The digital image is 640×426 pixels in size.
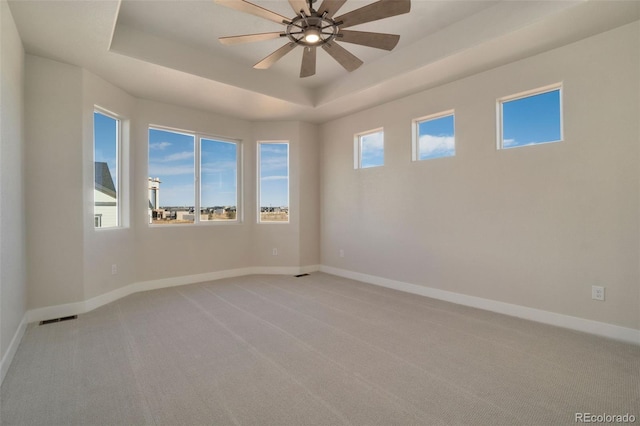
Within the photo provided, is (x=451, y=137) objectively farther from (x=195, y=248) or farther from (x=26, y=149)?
(x=26, y=149)

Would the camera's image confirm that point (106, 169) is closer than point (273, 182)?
Yes

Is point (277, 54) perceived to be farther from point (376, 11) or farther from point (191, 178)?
point (191, 178)

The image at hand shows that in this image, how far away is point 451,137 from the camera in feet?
13.1

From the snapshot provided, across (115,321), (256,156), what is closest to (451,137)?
(256,156)

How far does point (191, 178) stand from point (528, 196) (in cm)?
472

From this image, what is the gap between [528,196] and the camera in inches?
128

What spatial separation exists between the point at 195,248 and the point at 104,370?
2844 millimetres

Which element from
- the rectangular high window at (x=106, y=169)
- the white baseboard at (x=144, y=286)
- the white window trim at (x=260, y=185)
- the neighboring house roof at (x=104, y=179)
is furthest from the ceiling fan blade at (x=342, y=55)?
the white baseboard at (x=144, y=286)

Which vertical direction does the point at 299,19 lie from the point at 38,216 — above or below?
above

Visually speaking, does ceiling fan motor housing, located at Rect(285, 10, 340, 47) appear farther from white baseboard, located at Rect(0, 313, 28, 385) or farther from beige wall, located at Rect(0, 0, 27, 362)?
white baseboard, located at Rect(0, 313, 28, 385)

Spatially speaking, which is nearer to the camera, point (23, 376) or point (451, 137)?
point (23, 376)

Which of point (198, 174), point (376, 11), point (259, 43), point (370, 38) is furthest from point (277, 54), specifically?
point (198, 174)

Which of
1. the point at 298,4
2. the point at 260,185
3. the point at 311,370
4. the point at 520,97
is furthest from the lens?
the point at 260,185

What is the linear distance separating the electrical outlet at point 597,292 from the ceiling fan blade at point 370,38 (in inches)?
113
